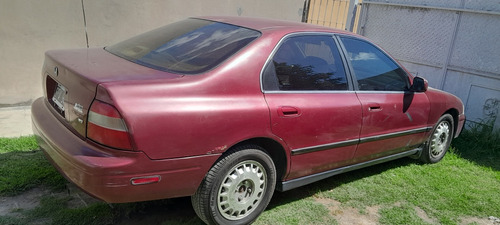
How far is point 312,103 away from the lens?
3150 millimetres

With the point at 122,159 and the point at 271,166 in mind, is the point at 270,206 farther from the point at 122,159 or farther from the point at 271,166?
the point at 122,159

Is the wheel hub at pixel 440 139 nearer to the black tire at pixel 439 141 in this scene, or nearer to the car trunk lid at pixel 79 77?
the black tire at pixel 439 141

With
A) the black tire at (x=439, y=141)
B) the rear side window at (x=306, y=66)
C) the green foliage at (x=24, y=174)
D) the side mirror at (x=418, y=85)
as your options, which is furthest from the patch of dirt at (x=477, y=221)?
the green foliage at (x=24, y=174)

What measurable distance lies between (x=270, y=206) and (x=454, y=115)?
2.98 meters

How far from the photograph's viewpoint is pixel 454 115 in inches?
196

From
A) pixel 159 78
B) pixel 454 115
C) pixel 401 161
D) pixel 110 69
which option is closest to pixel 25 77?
pixel 110 69

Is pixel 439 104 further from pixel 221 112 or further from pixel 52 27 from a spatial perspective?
pixel 52 27

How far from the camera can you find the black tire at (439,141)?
470cm

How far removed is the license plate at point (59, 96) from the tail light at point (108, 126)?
0.54 metres

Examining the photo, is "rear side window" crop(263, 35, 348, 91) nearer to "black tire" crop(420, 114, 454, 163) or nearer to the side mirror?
the side mirror

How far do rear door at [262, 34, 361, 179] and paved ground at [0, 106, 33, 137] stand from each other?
327 cm

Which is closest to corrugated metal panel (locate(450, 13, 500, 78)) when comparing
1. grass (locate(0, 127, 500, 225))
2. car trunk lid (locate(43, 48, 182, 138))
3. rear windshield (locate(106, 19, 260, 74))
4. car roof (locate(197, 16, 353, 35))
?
grass (locate(0, 127, 500, 225))

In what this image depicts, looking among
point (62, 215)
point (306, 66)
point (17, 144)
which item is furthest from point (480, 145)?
point (17, 144)

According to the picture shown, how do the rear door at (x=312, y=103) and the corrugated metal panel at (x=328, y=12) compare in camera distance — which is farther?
the corrugated metal panel at (x=328, y=12)
